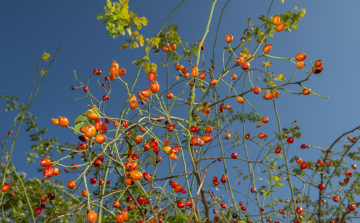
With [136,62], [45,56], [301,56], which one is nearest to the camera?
[301,56]

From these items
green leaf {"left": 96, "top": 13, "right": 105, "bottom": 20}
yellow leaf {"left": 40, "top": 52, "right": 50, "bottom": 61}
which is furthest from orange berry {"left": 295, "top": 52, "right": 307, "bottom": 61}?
yellow leaf {"left": 40, "top": 52, "right": 50, "bottom": 61}

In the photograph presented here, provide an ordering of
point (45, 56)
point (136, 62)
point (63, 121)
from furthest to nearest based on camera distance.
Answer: point (45, 56) < point (136, 62) < point (63, 121)

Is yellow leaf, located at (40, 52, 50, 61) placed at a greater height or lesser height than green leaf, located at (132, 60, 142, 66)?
greater

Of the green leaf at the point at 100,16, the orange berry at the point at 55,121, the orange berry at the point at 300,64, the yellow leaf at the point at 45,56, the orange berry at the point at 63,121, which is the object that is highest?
the yellow leaf at the point at 45,56

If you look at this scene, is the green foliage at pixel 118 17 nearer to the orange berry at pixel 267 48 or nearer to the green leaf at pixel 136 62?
the green leaf at pixel 136 62

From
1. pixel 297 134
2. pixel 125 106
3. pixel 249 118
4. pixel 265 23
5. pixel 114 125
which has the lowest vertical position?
pixel 114 125

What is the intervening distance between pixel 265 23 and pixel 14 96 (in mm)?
3907

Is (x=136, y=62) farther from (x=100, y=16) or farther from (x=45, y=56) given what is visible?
(x=45, y=56)

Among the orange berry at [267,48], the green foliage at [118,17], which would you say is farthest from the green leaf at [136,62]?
the orange berry at [267,48]

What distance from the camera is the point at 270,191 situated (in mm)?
3523

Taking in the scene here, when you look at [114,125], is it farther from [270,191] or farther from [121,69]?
[270,191]

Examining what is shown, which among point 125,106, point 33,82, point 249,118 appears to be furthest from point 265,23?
point 33,82

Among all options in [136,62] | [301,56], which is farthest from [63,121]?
[301,56]

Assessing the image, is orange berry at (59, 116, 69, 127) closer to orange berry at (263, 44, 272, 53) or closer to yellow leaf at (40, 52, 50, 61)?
orange berry at (263, 44, 272, 53)
